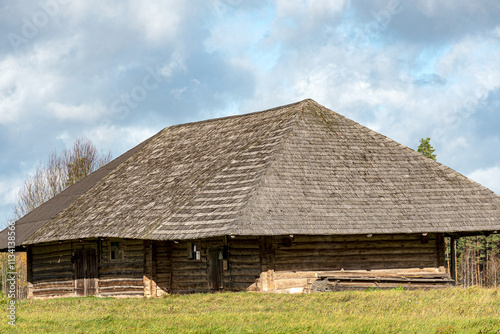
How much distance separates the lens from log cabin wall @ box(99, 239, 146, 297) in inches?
890

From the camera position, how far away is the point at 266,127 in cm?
2634

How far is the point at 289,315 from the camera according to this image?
45.3ft

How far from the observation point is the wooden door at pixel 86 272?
24234 millimetres

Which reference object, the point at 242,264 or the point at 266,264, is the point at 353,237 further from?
the point at 242,264

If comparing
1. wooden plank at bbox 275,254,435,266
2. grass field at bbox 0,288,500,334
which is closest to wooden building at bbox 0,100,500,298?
wooden plank at bbox 275,254,435,266

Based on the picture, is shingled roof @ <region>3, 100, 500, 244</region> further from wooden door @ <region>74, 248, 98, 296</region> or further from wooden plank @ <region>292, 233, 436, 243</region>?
wooden door @ <region>74, 248, 98, 296</region>

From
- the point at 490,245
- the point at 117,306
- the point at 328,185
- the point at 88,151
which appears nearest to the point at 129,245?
the point at 117,306

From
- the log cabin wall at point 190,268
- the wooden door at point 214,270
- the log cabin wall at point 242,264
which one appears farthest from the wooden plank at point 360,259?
the log cabin wall at point 190,268

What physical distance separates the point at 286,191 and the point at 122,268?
6925 mm

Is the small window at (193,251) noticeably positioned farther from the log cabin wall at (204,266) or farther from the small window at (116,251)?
the small window at (116,251)

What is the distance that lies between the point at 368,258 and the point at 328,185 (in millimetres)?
2836

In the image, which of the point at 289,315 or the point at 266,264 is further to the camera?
the point at 266,264

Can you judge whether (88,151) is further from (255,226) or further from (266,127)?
(255,226)

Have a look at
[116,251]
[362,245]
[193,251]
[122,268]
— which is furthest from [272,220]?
[116,251]
